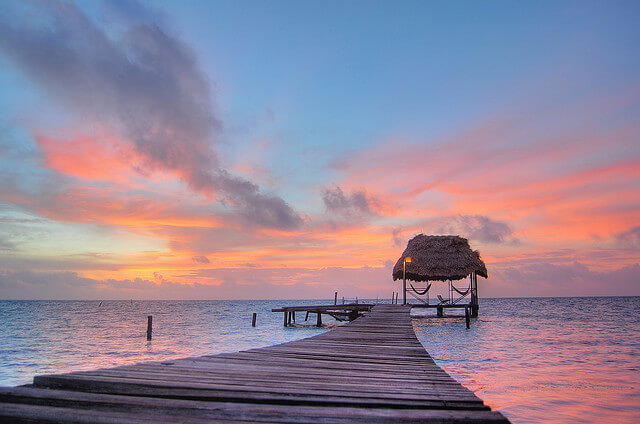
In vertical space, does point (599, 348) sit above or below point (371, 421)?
below

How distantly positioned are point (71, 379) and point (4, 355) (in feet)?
67.6

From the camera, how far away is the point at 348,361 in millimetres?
5383

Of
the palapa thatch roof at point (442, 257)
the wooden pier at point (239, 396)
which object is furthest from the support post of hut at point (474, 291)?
the wooden pier at point (239, 396)

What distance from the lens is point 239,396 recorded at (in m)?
2.91

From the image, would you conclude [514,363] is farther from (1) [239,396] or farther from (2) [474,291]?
(2) [474,291]

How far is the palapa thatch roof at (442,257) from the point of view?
29156 mm

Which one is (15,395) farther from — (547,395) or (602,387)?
(602,387)

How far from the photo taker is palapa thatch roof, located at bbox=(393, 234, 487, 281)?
29156 millimetres

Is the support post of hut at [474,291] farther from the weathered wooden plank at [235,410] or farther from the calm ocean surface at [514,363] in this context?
the weathered wooden plank at [235,410]

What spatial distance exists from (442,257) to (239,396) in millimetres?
28161

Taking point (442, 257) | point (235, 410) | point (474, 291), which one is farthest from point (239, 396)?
point (474, 291)

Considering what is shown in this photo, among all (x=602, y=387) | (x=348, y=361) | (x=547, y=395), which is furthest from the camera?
(x=602, y=387)

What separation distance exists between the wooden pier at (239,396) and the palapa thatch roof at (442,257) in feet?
84.2

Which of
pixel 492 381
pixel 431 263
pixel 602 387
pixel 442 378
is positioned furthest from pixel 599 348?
pixel 442 378
